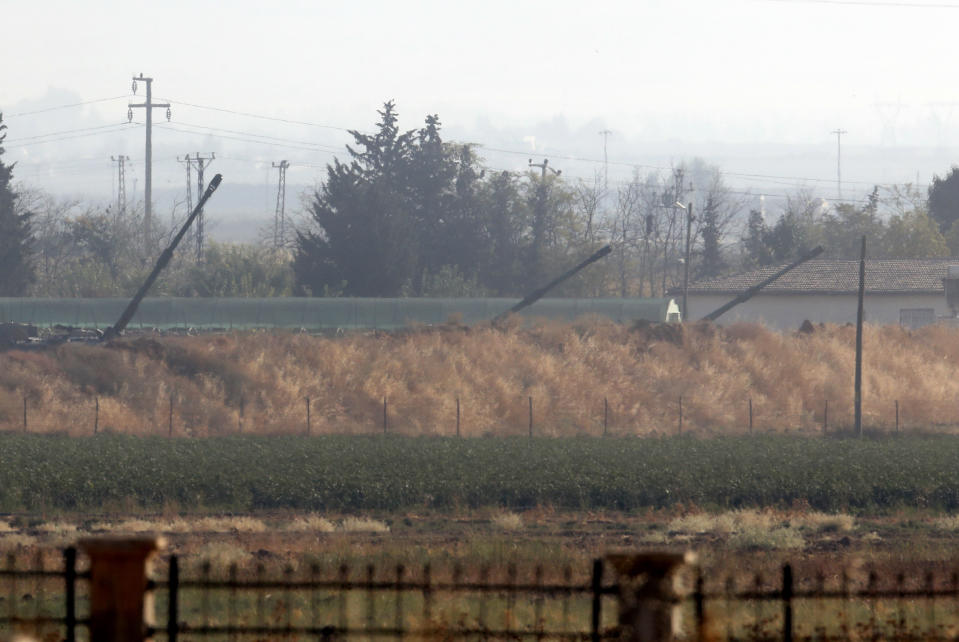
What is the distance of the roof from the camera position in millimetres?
78812

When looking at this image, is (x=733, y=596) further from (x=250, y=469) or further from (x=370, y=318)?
(x=370, y=318)

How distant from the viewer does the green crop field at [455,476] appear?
91.9 feet

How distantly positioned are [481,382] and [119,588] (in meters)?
42.5

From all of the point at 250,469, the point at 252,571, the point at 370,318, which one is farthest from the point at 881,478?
the point at 370,318

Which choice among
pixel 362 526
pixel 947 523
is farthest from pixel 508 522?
pixel 947 523

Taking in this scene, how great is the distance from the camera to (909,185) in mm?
118438

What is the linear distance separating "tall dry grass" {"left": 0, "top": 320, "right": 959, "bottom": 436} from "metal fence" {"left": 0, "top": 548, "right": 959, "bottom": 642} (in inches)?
992

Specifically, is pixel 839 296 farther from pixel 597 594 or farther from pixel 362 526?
pixel 597 594

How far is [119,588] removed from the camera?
8523 millimetres

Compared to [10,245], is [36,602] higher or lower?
lower

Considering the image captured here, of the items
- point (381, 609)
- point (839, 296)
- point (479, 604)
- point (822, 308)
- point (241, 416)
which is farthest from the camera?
point (822, 308)

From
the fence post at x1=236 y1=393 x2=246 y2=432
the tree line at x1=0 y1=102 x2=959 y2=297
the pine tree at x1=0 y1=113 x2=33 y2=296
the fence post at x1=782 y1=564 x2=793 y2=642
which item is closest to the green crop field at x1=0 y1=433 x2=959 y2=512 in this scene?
the fence post at x1=236 y1=393 x2=246 y2=432

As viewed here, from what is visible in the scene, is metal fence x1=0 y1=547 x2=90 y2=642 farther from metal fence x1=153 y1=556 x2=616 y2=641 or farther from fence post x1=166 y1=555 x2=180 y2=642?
fence post x1=166 y1=555 x2=180 y2=642

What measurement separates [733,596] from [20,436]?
32873 mm
